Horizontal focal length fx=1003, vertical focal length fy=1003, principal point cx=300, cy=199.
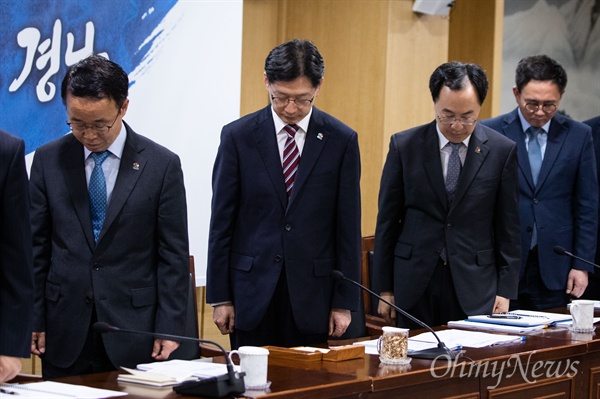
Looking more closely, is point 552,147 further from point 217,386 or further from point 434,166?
point 217,386

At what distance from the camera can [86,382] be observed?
2.51m

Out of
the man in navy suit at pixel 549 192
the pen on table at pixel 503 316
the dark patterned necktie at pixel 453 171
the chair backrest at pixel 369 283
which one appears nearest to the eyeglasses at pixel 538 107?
the man in navy suit at pixel 549 192

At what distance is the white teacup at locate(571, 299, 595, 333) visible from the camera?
3.61 m

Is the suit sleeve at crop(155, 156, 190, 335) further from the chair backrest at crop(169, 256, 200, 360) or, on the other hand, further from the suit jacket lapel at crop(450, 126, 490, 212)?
the suit jacket lapel at crop(450, 126, 490, 212)

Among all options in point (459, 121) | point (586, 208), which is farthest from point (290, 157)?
point (586, 208)

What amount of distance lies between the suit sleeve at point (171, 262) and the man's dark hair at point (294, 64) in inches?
21.3

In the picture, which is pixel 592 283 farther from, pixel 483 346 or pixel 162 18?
pixel 162 18

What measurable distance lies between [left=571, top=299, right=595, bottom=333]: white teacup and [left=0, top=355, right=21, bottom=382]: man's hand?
2.10 meters

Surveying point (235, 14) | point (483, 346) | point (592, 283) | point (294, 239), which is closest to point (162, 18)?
point (235, 14)

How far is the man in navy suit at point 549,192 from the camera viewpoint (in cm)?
445

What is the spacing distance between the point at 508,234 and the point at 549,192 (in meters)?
0.65

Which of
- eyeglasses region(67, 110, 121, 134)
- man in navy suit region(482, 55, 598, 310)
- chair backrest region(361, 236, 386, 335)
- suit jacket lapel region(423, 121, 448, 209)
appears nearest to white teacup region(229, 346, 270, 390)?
eyeglasses region(67, 110, 121, 134)

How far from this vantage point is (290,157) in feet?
11.6

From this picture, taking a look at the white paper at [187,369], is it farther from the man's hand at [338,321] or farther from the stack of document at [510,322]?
the stack of document at [510,322]
